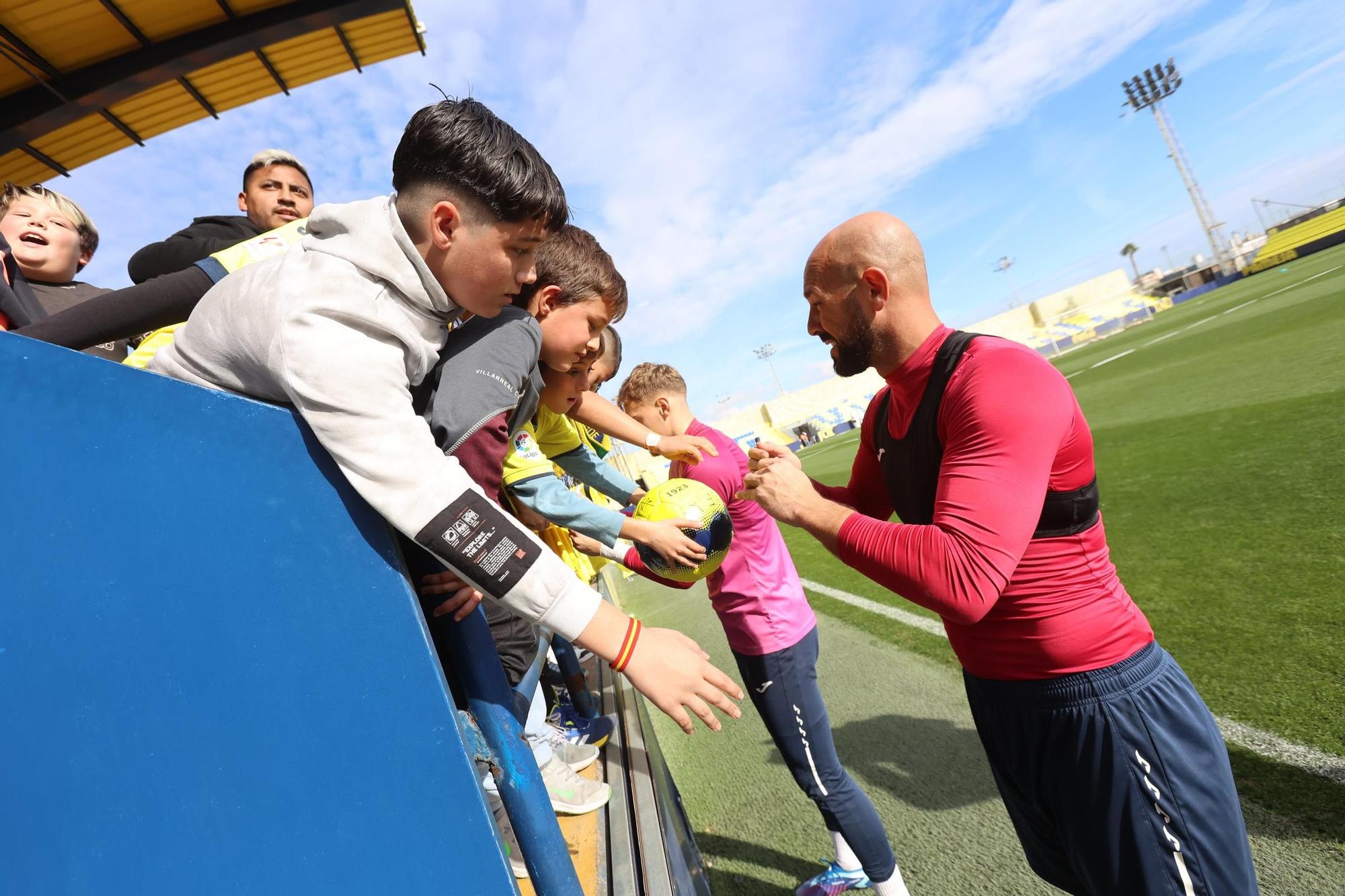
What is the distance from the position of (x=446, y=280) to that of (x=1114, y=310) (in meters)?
70.2

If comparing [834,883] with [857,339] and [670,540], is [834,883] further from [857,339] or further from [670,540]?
[857,339]

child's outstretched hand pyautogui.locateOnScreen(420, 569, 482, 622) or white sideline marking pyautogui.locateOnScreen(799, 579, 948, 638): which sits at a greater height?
child's outstretched hand pyautogui.locateOnScreen(420, 569, 482, 622)

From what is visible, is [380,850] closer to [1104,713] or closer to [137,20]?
[1104,713]

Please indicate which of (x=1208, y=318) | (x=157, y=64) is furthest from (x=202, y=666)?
(x=1208, y=318)

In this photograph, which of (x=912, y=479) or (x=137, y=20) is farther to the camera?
(x=137, y=20)

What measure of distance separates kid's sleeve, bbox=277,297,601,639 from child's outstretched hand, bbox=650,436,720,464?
6.94 ft

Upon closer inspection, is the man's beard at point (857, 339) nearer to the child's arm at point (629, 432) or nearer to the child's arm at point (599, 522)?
the child's arm at point (599, 522)

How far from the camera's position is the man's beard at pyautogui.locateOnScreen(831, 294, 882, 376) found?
204 cm

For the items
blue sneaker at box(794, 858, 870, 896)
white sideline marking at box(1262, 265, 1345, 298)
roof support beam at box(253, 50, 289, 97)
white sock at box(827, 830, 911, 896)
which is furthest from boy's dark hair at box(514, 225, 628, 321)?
white sideline marking at box(1262, 265, 1345, 298)

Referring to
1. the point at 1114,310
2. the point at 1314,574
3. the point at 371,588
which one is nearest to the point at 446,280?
the point at 371,588

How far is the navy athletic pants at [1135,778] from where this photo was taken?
5.07ft

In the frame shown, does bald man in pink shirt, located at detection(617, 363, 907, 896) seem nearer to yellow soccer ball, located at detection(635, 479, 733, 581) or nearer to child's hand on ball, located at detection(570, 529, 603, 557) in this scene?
yellow soccer ball, located at detection(635, 479, 733, 581)

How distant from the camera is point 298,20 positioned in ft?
17.2

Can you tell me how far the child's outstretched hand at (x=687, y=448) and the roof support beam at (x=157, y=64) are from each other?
478cm
